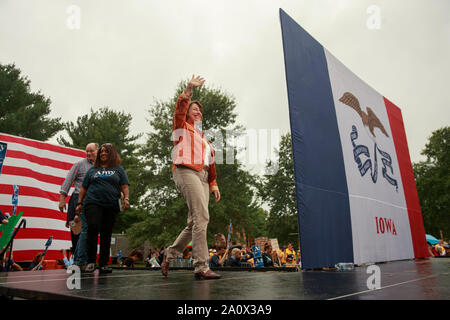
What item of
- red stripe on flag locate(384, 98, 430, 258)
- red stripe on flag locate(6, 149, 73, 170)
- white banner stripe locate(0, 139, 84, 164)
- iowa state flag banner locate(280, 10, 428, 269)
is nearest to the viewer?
iowa state flag banner locate(280, 10, 428, 269)

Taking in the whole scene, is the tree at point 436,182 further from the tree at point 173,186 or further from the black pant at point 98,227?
the black pant at point 98,227

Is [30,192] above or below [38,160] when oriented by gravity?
below

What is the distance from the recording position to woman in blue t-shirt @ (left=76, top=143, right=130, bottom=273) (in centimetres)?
344

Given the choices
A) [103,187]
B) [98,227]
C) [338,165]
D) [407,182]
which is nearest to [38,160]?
[103,187]

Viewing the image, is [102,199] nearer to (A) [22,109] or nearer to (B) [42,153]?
(B) [42,153]

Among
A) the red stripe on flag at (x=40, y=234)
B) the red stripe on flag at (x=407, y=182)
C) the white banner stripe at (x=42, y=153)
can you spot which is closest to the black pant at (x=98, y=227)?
the red stripe on flag at (x=40, y=234)

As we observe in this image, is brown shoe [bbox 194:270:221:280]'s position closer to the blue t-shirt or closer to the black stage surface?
the black stage surface

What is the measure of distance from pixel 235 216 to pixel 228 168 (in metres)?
3.00

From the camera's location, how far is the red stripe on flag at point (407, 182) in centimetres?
813

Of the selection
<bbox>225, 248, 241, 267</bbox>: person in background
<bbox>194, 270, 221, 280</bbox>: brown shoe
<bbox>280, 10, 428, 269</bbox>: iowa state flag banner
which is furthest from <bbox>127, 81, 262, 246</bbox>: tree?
<bbox>194, 270, 221, 280</bbox>: brown shoe

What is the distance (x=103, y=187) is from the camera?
3533 millimetres

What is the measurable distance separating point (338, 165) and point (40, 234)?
6917mm

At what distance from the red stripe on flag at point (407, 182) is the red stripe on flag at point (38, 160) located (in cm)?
874
